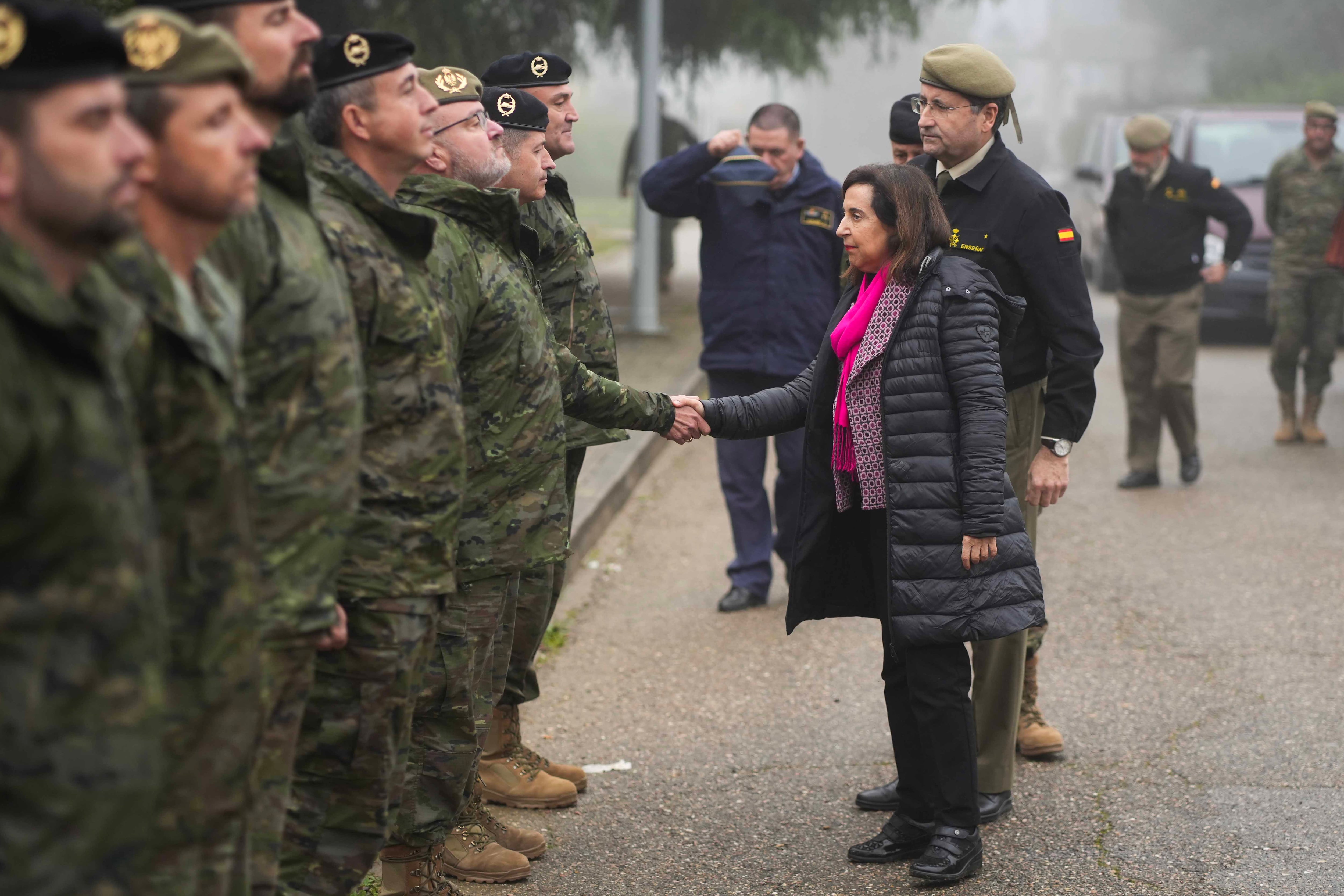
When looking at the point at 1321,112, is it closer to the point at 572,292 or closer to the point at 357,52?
the point at 572,292

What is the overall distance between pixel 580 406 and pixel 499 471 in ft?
2.18

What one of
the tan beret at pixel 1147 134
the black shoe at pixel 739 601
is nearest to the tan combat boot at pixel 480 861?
the black shoe at pixel 739 601

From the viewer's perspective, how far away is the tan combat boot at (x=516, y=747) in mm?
4832

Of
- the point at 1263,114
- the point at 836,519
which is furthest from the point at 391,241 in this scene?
the point at 1263,114

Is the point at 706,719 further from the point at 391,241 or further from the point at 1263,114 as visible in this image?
the point at 1263,114

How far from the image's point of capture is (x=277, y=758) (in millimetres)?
2727

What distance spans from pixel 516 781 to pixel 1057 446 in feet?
6.25

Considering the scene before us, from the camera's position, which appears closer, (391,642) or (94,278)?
(94,278)

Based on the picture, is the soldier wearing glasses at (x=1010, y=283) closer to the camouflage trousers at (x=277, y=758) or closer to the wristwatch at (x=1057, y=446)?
the wristwatch at (x=1057, y=446)

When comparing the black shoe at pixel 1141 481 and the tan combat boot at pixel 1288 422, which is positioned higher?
the black shoe at pixel 1141 481

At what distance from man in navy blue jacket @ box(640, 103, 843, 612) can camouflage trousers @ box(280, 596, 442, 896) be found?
154 inches

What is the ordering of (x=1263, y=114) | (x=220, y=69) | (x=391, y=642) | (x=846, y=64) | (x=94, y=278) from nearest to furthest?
(x=94, y=278) → (x=220, y=69) → (x=391, y=642) → (x=1263, y=114) → (x=846, y=64)

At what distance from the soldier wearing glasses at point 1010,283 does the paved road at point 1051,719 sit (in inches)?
14.1

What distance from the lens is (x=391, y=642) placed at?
311 centimetres
